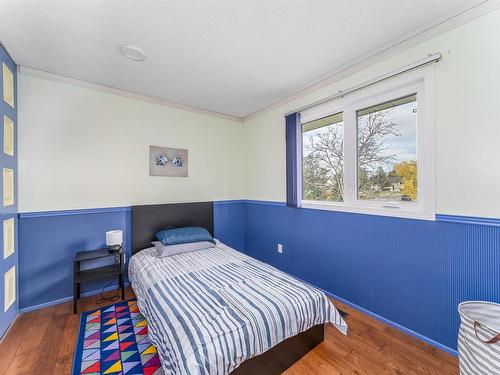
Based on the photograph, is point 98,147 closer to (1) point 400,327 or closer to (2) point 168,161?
(2) point 168,161

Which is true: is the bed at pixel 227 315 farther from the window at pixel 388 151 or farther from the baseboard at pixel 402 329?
the window at pixel 388 151

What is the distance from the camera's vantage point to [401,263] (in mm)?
1965

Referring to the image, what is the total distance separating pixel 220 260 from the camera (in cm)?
247

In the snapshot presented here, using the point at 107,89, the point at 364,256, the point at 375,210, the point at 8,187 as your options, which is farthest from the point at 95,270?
the point at 375,210

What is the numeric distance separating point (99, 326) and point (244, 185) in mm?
2660

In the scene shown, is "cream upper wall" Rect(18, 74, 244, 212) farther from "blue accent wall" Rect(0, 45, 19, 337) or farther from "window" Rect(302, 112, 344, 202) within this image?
"window" Rect(302, 112, 344, 202)

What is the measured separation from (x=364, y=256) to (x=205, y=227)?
2.19 m

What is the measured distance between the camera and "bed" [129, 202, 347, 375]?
127 cm

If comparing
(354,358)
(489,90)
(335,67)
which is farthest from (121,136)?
(489,90)

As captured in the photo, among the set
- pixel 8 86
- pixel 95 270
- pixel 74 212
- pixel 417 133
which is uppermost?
pixel 8 86

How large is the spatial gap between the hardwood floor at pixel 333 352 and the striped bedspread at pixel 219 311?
0.20 m

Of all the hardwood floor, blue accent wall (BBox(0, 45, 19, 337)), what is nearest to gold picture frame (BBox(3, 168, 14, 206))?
blue accent wall (BBox(0, 45, 19, 337))

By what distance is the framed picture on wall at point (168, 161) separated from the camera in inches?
120

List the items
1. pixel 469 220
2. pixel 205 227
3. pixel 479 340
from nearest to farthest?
1. pixel 479 340
2. pixel 469 220
3. pixel 205 227
